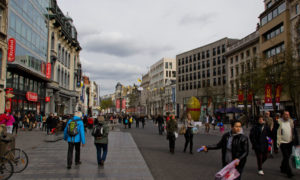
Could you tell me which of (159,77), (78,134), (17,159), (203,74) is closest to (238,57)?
(203,74)

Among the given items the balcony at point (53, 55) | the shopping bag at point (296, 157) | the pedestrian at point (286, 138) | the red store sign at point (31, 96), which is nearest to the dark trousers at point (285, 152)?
the pedestrian at point (286, 138)

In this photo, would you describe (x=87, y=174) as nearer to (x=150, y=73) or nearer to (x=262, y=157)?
(x=262, y=157)

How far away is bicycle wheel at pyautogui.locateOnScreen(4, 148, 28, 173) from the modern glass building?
19.9 meters

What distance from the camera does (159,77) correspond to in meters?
111

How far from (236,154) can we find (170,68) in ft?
334

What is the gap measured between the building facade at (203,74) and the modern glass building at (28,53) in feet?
107

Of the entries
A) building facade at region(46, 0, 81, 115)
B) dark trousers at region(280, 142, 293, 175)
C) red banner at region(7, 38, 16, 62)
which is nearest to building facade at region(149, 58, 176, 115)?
building facade at region(46, 0, 81, 115)

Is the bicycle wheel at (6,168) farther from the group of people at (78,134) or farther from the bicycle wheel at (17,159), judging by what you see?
the group of people at (78,134)

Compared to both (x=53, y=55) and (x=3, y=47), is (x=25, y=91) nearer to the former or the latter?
(x=3, y=47)

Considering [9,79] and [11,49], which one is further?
[9,79]

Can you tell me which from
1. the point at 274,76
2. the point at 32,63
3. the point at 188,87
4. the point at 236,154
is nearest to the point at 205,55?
the point at 188,87

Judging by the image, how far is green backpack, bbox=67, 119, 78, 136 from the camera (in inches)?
341

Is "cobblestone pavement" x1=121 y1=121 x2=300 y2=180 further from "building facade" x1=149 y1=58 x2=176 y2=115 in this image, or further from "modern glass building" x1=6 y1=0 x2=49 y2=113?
"building facade" x1=149 y1=58 x2=176 y2=115

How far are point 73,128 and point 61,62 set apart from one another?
38.8 metres
